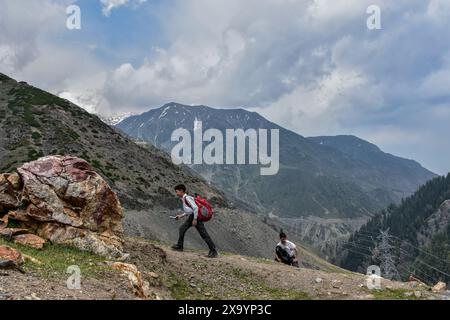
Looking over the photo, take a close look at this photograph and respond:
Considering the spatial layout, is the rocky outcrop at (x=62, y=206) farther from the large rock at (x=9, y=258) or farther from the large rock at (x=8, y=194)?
the large rock at (x=9, y=258)

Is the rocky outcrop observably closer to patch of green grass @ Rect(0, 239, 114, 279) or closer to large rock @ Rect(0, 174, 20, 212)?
large rock @ Rect(0, 174, 20, 212)

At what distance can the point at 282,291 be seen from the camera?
19469mm

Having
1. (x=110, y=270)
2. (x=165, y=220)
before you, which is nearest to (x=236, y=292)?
(x=110, y=270)

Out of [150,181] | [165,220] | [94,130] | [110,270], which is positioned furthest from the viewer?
[94,130]

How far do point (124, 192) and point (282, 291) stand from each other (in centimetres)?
6579

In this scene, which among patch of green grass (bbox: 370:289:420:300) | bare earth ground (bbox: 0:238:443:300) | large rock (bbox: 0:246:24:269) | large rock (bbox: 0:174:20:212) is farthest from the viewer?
large rock (bbox: 0:174:20:212)

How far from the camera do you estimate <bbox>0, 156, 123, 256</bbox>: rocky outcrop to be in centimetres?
1898

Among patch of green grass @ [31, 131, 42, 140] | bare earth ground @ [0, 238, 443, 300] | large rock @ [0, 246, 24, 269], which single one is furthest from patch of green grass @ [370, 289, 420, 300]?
patch of green grass @ [31, 131, 42, 140]

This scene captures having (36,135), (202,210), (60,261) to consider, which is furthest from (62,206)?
(36,135)

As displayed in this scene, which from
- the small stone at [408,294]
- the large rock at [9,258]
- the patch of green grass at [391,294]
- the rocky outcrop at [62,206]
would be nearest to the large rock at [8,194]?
the rocky outcrop at [62,206]

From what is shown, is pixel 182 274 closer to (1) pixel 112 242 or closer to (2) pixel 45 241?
(1) pixel 112 242

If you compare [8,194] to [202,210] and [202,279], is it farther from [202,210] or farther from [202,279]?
[202,279]

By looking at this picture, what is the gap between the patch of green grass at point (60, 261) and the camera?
46.5 ft
